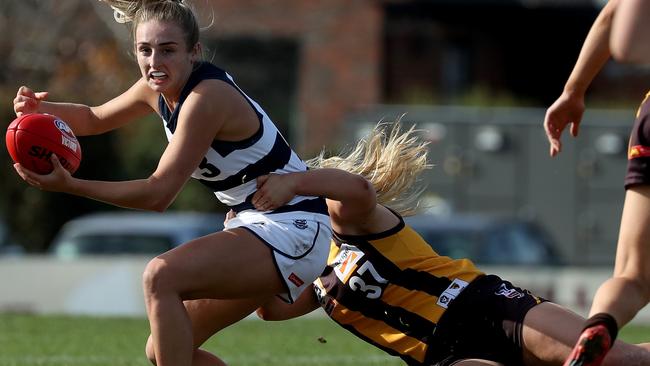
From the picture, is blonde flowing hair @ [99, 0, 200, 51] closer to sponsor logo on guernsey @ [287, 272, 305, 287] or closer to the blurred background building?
sponsor logo on guernsey @ [287, 272, 305, 287]

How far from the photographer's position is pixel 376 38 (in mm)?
25688

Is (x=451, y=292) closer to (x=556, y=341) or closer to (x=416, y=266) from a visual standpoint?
(x=416, y=266)

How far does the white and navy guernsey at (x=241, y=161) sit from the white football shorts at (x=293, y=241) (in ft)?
0.15

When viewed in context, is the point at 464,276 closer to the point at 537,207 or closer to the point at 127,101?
the point at 127,101

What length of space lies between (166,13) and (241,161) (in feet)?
2.15

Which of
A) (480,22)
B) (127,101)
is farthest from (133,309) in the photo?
(480,22)

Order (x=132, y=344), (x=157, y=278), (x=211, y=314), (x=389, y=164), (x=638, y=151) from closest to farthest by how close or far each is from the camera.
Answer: (x=638, y=151)
(x=157, y=278)
(x=211, y=314)
(x=389, y=164)
(x=132, y=344)

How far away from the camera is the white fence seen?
13.3 m

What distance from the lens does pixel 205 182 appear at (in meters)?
5.49

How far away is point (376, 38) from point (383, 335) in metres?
20.5

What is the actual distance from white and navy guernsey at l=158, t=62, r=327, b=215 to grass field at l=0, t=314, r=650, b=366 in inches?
83.6

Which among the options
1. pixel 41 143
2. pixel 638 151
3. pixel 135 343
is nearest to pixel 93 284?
pixel 135 343

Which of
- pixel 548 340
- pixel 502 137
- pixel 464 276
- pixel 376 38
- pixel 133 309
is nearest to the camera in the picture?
pixel 548 340

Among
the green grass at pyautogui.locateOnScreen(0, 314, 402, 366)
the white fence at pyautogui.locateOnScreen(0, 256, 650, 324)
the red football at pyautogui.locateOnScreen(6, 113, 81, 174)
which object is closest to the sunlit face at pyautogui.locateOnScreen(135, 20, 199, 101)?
the red football at pyautogui.locateOnScreen(6, 113, 81, 174)
